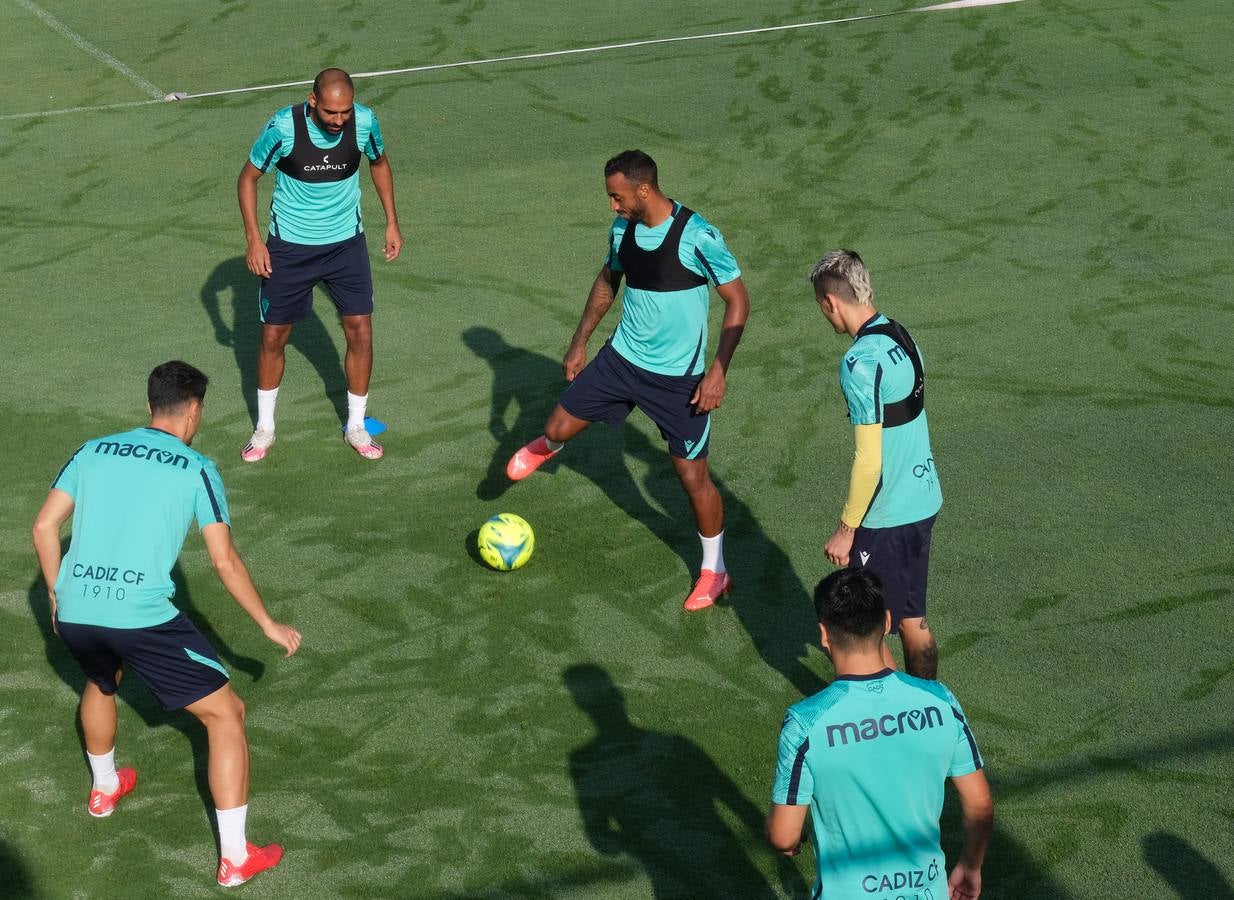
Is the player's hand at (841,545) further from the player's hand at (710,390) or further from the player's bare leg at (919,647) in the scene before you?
the player's hand at (710,390)

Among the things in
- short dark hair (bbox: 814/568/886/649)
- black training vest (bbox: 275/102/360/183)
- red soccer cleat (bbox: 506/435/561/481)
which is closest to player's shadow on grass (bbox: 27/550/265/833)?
red soccer cleat (bbox: 506/435/561/481)

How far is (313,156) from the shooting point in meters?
8.27

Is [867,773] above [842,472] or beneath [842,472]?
above

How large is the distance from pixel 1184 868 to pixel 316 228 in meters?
5.93

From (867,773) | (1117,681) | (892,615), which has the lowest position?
(1117,681)

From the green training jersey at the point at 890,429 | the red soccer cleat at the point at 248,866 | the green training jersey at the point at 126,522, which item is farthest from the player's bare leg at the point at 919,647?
the green training jersey at the point at 126,522

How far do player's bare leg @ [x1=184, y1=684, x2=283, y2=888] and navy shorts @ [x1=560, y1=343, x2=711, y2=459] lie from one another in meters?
2.66

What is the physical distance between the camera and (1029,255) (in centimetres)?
1142

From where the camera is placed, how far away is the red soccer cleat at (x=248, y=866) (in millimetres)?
5602

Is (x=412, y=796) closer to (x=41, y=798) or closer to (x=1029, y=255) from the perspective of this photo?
(x=41, y=798)

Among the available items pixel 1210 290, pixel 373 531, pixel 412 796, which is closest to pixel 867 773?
pixel 412 796

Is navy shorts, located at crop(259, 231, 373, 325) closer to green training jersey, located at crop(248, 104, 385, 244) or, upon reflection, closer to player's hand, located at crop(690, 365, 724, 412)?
green training jersey, located at crop(248, 104, 385, 244)

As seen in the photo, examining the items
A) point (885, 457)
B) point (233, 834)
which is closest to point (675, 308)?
point (885, 457)

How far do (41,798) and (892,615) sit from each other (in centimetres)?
387
